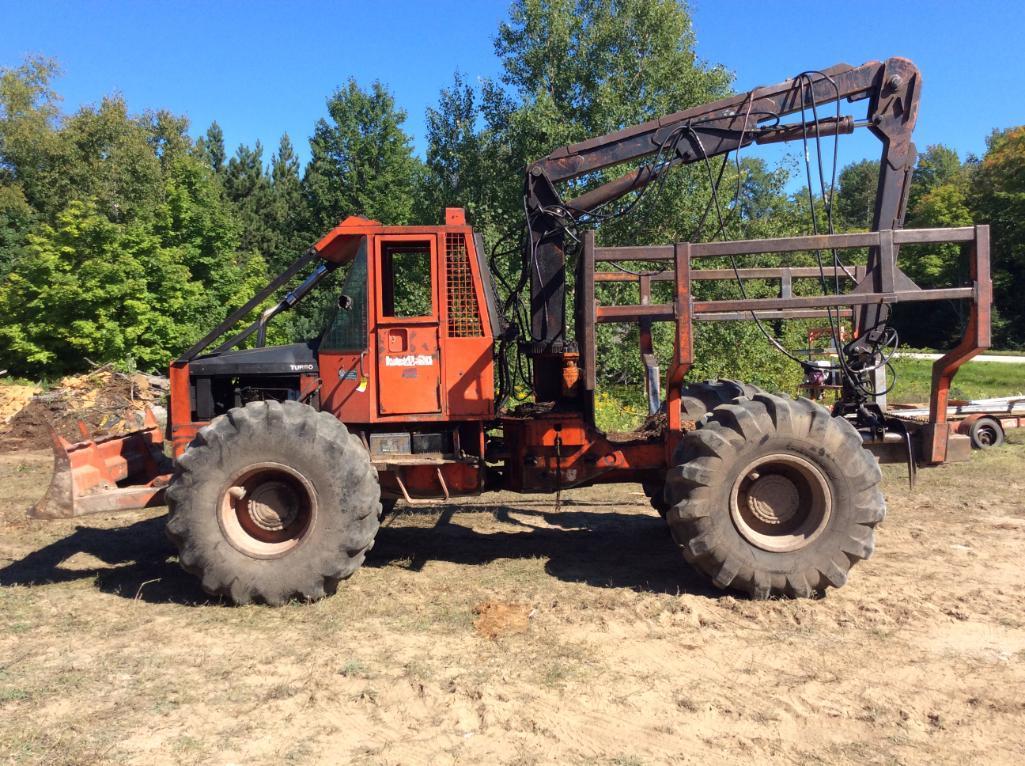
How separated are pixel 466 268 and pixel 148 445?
342 centimetres

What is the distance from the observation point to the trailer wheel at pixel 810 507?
18.5ft

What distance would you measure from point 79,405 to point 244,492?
12568 millimetres

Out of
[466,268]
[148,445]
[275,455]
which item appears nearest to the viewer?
[275,455]

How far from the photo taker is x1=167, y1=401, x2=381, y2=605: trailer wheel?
18.6 ft

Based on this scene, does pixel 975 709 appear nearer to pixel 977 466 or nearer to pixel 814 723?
pixel 814 723

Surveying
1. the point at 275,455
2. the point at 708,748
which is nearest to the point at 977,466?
the point at 708,748

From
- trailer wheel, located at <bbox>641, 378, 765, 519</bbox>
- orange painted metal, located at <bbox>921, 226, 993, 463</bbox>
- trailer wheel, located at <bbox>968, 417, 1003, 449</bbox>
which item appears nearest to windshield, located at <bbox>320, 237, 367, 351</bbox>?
trailer wheel, located at <bbox>641, 378, 765, 519</bbox>

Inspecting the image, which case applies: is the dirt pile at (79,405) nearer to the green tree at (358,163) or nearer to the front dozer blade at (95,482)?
the front dozer blade at (95,482)

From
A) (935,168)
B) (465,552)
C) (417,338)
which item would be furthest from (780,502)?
(935,168)

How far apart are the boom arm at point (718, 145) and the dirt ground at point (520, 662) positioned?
2.23 m

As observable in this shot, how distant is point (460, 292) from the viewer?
6.40 metres

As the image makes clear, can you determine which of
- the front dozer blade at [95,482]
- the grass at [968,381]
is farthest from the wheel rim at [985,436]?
the front dozer blade at [95,482]

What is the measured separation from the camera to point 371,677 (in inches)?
177

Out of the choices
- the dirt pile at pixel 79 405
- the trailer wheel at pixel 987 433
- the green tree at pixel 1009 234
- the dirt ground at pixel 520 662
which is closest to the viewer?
the dirt ground at pixel 520 662
